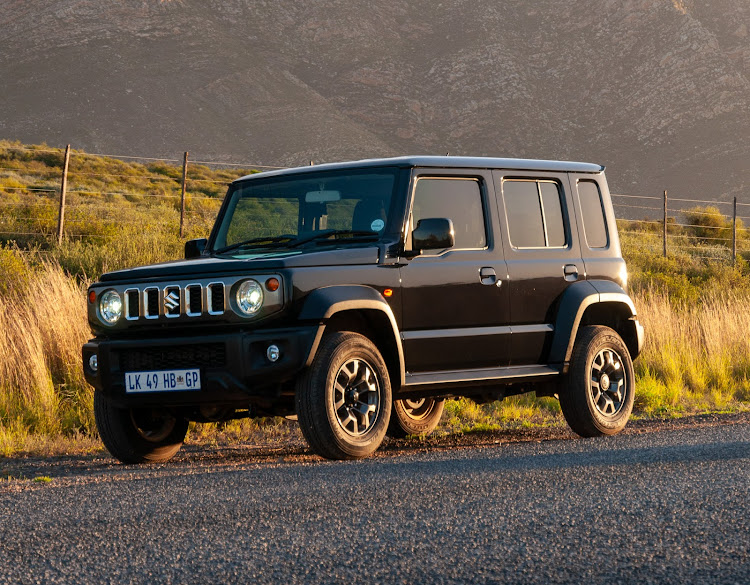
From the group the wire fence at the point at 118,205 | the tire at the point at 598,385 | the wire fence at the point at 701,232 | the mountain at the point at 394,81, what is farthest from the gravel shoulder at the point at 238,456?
the mountain at the point at 394,81

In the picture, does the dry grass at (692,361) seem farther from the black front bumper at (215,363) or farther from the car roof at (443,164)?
the black front bumper at (215,363)

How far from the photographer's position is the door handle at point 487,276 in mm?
7984

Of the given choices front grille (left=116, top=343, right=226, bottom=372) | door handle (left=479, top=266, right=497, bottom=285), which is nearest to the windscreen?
door handle (left=479, top=266, right=497, bottom=285)

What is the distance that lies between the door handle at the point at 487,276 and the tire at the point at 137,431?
2411mm

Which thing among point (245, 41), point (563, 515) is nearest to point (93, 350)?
point (563, 515)

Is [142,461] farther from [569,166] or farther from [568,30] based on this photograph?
[568,30]

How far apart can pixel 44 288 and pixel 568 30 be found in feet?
315

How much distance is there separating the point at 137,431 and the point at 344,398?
1650mm

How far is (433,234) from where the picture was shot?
730 cm

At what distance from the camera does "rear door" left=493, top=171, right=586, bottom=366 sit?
27.2 ft

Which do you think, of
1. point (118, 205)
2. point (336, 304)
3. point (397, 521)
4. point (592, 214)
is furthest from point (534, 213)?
point (118, 205)

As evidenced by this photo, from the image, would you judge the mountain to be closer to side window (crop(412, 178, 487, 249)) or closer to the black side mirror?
the black side mirror

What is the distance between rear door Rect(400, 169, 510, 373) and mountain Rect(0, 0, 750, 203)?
7735 cm

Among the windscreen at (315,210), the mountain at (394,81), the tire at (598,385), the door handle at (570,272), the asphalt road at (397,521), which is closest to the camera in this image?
the asphalt road at (397,521)
